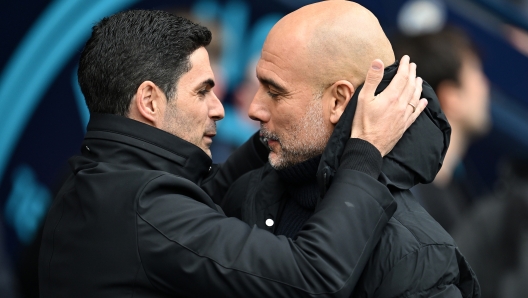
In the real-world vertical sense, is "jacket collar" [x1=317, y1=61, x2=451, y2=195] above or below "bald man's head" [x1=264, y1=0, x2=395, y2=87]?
below

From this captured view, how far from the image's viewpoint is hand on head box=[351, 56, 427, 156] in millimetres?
2389

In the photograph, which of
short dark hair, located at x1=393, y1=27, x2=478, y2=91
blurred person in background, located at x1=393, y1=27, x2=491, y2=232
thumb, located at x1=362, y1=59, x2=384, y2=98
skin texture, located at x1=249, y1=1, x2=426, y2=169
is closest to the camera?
thumb, located at x1=362, y1=59, x2=384, y2=98

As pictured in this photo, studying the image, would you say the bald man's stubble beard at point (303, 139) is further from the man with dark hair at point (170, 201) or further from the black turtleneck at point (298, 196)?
the man with dark hair at point (170, 201)

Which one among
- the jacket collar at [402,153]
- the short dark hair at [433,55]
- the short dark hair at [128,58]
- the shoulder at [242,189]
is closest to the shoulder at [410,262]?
the jacket collar at [402,153]

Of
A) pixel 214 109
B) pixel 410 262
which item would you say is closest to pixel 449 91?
pixel 214 109

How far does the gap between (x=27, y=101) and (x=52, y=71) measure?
25cm

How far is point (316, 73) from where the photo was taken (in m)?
2.56

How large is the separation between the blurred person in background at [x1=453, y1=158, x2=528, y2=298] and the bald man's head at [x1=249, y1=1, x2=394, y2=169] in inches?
76.9

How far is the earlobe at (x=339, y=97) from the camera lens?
253 cm

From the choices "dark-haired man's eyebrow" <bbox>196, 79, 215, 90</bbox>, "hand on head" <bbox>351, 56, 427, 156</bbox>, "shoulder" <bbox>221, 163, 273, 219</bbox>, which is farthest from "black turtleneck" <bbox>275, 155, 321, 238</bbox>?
"dark-haired man's eyebrow" <bbox>196, 79, 215, 90</bbox>

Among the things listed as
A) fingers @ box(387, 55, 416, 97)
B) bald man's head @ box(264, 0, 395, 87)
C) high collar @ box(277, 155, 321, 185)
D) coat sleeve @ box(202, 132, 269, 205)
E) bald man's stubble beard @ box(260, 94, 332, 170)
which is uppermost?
bald man's head @ box(264, 0, 395, 87)

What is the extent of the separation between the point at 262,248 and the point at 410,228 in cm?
43

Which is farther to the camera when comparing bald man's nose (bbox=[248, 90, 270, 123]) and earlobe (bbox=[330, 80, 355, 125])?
bald man's nose (bbox=[248, 90, 270, 123])

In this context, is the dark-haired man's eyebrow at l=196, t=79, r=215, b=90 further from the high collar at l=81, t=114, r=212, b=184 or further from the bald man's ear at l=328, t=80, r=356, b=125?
the bald man's ear at l=328, t=80, r=356, b=125
